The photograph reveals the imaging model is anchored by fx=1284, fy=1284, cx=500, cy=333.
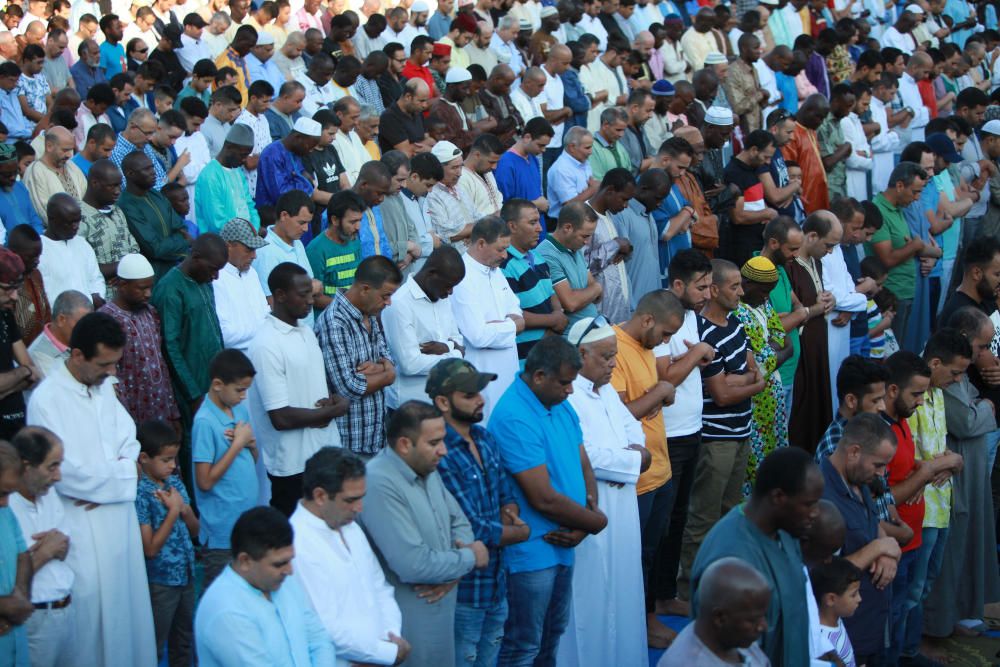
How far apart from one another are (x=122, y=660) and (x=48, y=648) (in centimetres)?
44

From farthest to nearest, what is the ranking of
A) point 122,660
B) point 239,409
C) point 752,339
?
point 752,339 → point 239,409 → point 122,660

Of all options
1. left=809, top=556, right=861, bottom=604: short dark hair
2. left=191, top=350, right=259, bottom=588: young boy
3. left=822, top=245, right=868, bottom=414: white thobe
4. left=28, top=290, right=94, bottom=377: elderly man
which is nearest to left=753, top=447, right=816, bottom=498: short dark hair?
left=809, top=556, right=861, bottom=604: short dark hair

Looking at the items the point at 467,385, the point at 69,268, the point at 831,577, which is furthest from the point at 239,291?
the point at 831,577

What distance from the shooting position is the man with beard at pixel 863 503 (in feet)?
18.6

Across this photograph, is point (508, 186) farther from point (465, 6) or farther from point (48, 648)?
point (48, 648)

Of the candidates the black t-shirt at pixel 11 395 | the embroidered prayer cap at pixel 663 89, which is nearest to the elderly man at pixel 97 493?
the black t-shirt at pixel 11 395

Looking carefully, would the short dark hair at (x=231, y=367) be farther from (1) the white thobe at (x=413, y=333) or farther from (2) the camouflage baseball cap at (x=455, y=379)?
(1) the white thobe at (x=413, y=333)

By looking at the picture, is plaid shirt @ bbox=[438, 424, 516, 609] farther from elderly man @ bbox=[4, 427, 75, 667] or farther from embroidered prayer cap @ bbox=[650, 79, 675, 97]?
embroidered prayer cap @ bbox=[650, 79, 675, 97]

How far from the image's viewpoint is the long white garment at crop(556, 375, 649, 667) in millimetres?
Result: 6262

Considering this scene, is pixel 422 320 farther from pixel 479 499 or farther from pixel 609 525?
pixel 479 499

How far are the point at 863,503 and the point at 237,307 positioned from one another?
12.5 ft

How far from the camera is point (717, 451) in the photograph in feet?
24.1

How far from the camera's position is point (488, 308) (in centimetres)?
771

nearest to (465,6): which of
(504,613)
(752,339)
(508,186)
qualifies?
(508,186)
